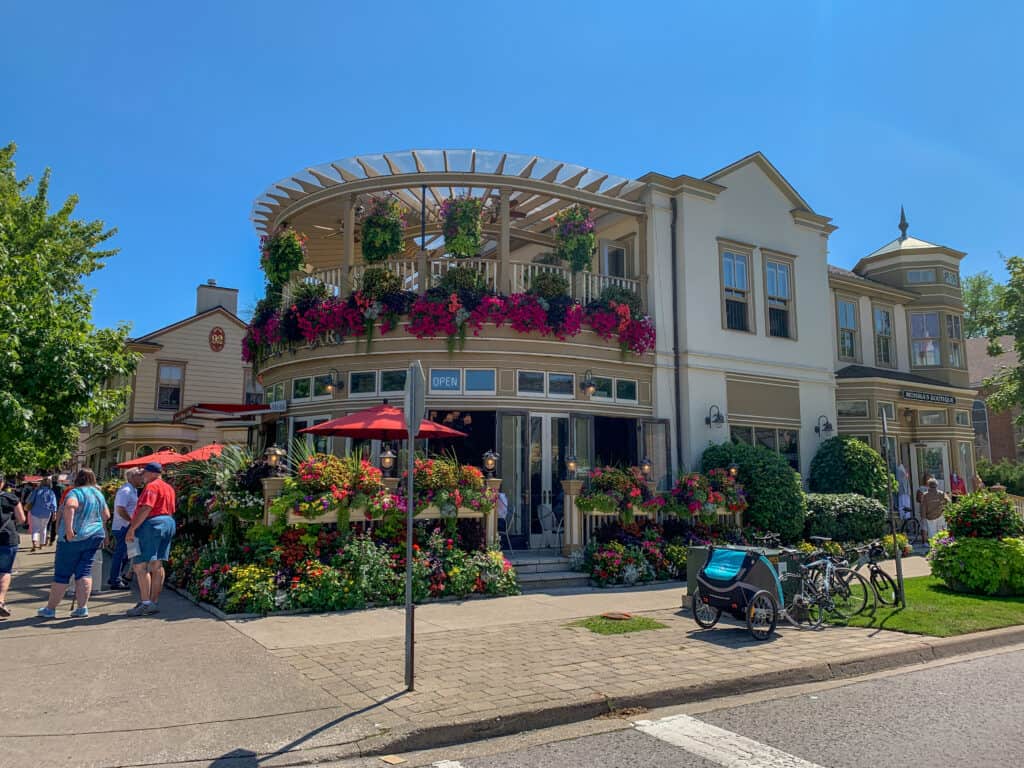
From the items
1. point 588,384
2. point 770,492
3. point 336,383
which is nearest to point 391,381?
point 336,383

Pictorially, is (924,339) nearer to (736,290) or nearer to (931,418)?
(931,418)

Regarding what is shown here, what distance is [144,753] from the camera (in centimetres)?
476

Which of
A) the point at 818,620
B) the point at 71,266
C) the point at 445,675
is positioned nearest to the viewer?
the point at 445,675

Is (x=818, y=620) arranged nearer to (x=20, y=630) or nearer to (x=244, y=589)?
(x=244, y=589)

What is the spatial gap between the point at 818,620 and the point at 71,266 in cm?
2310

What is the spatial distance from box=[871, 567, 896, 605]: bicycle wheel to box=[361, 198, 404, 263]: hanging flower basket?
10194 millimetres

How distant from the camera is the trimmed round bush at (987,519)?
11.6 meters

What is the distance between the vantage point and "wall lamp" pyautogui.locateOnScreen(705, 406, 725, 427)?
659 inches

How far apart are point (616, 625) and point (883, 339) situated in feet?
59.6

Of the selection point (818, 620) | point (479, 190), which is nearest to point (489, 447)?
point (479, 190)

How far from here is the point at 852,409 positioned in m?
20.4

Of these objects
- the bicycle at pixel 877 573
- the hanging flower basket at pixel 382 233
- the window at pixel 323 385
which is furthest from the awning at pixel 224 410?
the bicycle at pixel 877 573

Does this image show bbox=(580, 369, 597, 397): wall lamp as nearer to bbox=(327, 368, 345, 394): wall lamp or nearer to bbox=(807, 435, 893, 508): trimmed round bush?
bbox=(327, 368, 345, 394): wall lamp

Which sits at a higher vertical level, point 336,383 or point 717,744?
point 336,383
